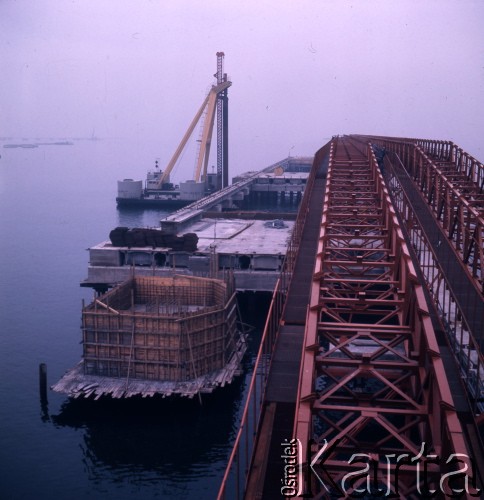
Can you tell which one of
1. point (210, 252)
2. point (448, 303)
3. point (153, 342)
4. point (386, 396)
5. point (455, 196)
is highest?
point (455, 196)

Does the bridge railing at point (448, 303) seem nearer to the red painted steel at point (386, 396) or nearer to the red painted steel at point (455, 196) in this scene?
the red painted steel at point (455, 196)

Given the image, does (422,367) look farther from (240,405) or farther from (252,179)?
(252,179)

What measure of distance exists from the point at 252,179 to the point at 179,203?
10.6 meters

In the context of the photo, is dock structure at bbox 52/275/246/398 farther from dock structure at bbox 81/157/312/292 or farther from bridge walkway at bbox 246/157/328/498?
dock structure at bbox 81/157/312/292

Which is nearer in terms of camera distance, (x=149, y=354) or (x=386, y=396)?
(x=386, y=396)

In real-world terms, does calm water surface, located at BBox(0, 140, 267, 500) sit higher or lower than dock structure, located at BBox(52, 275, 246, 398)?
lower

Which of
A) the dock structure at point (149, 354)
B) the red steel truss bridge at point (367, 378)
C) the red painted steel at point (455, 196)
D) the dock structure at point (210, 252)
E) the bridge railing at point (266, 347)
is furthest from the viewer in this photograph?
the dock structure at point (210, 252)

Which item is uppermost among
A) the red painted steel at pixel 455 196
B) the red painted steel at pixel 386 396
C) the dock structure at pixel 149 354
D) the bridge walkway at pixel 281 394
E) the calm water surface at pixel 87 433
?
the red painted steel at pixel 455 196

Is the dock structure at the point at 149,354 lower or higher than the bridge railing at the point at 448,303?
lower

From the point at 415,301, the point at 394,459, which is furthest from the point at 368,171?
the point at 394,459

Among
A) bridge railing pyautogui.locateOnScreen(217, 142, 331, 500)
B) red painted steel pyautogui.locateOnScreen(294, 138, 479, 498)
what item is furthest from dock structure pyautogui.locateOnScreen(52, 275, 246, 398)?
red painted steel pyautogui.locateOnScreen(294, 138, 479, 498)

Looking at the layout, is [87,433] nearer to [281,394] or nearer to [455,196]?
[281,394]

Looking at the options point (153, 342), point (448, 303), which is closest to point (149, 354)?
point (153, 342)

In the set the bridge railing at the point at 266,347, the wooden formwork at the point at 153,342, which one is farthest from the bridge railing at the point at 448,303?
the wooden formwork at the point at 153,342
